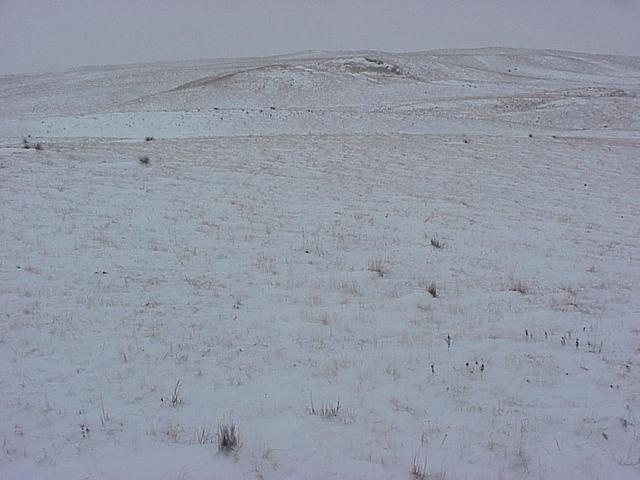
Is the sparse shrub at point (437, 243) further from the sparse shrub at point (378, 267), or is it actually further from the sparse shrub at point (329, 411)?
the sparse shrub at point (329, 411)

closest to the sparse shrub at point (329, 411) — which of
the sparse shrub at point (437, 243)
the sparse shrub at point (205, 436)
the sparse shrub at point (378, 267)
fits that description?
the sparse shrub at point (205, 436)

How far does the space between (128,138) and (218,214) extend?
Answer: 1247 cm

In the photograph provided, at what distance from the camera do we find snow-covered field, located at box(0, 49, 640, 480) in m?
4.02

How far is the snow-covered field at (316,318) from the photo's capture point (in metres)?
4.02

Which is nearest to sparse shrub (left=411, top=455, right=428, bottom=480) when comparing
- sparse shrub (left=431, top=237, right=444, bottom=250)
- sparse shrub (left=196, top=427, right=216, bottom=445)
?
Answer: sparse shrub (left=196, top=427, right=216, bottom=445)

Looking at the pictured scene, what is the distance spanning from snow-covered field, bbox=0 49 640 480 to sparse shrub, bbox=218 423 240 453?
0.20 ft

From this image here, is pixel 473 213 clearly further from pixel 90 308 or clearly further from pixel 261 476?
pixel 261 476

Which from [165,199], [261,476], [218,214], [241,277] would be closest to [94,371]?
[261,476]

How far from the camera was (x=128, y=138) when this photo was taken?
20.7 meters

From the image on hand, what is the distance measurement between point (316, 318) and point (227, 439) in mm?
2271

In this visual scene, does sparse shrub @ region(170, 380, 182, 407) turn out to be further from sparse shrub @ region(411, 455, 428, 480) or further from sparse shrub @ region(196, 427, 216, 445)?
sparse shrub @ region(411, 455, 428, 480)

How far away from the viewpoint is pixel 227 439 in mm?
4004

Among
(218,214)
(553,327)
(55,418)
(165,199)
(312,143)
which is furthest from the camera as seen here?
(312,143)

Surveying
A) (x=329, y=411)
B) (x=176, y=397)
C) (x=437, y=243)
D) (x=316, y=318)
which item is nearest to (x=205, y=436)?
(x=176, y=397)
